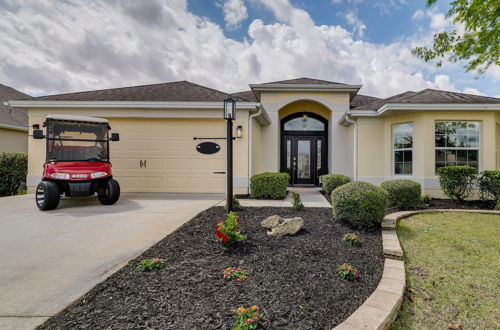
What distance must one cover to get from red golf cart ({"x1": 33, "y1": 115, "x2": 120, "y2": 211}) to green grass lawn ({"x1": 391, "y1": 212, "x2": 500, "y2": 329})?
6187 millimetres

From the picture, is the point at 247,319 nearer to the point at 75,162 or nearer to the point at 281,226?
the point at 281,226

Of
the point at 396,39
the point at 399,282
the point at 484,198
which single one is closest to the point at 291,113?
the point at 396,39

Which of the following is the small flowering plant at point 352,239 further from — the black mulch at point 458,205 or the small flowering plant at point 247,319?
the black mulch at point 458,205

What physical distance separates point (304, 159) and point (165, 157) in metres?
6.25

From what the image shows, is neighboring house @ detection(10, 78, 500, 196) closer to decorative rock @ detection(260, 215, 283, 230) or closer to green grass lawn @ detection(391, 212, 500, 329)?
green grass lawn @ detection(391, 212, 500, 329)

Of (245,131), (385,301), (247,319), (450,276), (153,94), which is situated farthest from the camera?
(153,94)

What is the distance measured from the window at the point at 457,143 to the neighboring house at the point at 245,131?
3 centimetres

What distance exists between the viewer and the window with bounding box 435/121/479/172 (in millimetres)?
7343

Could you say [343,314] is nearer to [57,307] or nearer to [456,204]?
[57,307]

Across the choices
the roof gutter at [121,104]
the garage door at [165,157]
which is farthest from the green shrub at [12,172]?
the garage door at [165,157]

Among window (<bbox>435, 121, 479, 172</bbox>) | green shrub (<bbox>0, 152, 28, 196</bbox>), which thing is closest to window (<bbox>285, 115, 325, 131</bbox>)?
window (<bbox>435, 121, 479, 172</bbox>)

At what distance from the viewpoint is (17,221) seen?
4500 millimetres

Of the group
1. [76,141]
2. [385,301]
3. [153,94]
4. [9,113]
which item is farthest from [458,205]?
[9,113]

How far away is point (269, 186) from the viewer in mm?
7000
